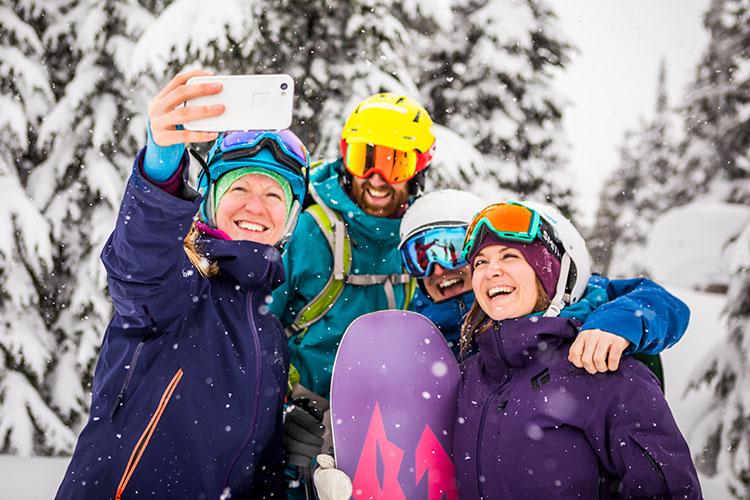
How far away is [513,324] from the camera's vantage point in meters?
2.30

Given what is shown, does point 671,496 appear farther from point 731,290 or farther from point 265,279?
point 731,290

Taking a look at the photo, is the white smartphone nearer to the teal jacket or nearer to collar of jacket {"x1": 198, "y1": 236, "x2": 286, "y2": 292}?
collar of jacket {"x1": 198, "y1": 236, "x2": 286, "y2": 292}

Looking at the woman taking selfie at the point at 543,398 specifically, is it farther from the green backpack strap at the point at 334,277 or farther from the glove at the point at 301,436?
the green backpack strap at the point at 334,277

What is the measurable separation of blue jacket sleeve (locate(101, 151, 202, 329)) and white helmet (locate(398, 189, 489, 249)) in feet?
5.26

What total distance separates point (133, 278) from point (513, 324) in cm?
155

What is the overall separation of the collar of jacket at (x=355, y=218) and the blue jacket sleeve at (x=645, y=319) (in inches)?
59.3

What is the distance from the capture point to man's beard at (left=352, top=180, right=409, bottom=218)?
3.44 m

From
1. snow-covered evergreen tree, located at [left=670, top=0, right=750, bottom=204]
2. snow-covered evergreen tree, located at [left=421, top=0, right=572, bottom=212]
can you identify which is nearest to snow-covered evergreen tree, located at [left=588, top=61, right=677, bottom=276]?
snow-covered evergreen tree, located at [left=670, top=0, right=750, bottom=204]

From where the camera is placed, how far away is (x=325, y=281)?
3.36 m

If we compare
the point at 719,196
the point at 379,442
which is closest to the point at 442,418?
the point at 379,442

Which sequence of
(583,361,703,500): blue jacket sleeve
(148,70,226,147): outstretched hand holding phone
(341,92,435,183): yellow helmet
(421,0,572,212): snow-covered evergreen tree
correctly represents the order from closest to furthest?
(148,70,226,147): outstretched hand holding phone < (583,361,703,500): blue jacket sleeve < (341,92,435,183): yellow helmet < (421,0,572,212): snow-covered evergreen tree

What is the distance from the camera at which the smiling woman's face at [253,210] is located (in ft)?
8.01

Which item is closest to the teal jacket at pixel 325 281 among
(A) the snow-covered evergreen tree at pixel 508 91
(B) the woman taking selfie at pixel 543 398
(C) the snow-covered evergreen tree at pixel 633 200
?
(B) the woman taking selfie at pixel 543 398

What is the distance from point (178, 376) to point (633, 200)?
30.6 metres
